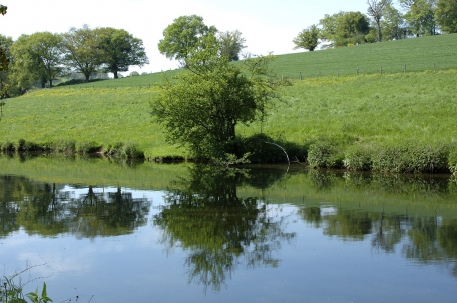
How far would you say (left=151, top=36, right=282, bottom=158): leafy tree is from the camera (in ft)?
104

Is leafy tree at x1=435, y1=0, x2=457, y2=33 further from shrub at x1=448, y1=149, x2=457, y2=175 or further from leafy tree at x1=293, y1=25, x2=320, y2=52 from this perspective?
shrub at x1=448, y1=149, x2=457, y2=175

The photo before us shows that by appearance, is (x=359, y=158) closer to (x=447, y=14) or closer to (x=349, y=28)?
(x=447, y=14)

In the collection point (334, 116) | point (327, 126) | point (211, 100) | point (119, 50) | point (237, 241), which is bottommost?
point (237, 241)

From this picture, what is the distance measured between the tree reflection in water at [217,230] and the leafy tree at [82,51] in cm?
8099

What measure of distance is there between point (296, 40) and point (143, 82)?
44.7 m

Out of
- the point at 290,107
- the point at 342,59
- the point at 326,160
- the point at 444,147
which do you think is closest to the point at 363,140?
the point at 326,160

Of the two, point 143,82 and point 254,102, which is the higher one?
point 143,82

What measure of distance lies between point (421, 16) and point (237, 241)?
95.4 metres

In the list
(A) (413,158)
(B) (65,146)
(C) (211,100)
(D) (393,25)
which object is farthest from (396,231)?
(D) (393,25)

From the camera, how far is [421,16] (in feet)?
325

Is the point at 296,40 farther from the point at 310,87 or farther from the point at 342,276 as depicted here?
the point at 342,276

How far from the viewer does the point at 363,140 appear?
31.2 meters

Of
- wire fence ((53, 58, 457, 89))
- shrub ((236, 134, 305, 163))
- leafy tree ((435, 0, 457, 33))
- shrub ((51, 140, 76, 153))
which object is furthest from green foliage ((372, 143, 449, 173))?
leafy tree ((435, 0, 457, 33))

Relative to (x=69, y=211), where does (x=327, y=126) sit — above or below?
above
